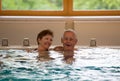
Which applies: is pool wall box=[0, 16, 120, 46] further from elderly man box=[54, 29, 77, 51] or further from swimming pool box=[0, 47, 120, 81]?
elderly man box=[54, 29, 77, 51]

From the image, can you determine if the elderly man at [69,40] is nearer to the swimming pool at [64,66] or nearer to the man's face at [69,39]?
the man's face at [69,39]

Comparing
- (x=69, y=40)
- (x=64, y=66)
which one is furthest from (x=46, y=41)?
(x=64, y=66)

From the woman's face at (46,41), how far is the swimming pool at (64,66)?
11 centimetres

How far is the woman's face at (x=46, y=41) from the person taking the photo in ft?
14.0

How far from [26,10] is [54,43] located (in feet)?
2.41

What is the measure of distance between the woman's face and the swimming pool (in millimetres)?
106

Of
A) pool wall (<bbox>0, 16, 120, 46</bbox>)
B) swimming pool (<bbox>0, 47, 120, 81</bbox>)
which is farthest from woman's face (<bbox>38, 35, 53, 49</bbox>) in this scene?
pool wall (<bbox>0, 16, 120, 46</bbox>)

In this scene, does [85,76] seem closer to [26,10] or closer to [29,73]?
→ [29,73]

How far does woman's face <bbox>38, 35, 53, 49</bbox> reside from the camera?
428cm

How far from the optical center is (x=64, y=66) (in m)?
3.58

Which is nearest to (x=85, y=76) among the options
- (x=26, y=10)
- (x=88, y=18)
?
(x=88, y=18)

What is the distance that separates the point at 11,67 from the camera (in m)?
3.52

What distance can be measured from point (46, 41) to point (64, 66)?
0.79 meters

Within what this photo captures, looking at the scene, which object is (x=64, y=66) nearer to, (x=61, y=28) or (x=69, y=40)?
(x=69, y=40)
